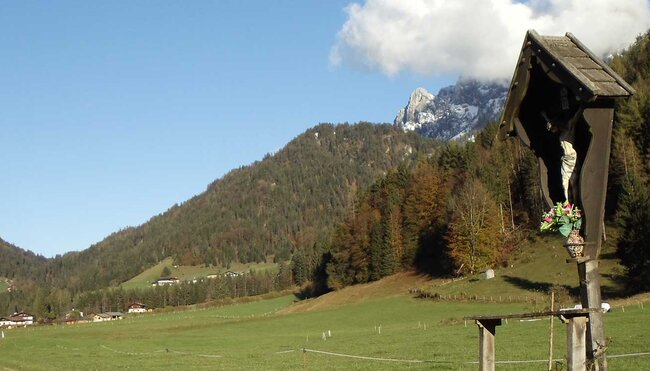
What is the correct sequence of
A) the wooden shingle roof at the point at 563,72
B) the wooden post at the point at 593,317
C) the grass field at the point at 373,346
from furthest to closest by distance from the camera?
the grass field at the point at 373,346, the wooden shingle roof at the point at 563,72, the wooden post at the point at 593,317

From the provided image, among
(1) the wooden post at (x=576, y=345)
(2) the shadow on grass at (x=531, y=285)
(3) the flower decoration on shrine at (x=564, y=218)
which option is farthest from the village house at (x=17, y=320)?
(1) the wooden post at (x=576, y=345)

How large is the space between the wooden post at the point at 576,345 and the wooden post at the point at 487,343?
78 centimetres

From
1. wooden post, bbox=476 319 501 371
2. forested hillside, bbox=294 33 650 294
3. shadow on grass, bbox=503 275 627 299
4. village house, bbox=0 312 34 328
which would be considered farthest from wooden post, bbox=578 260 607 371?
village house, bbox=0 312 34 328

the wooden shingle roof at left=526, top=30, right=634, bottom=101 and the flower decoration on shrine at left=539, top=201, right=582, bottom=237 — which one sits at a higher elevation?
the wooden shingle roof at left=526, top=30, right=634, bottom=101

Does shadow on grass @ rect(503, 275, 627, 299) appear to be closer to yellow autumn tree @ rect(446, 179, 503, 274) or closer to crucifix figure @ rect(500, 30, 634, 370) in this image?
yellow autumn tree @ rect(446, 179, 503, 274)

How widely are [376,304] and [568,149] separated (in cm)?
7811

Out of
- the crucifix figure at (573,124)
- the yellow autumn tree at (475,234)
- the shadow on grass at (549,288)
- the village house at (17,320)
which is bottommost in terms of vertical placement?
the village house at (17,320)

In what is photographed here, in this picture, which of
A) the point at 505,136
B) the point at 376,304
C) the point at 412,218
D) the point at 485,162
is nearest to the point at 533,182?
the point at 485,162

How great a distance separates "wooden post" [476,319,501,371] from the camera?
Answer: 6027mm

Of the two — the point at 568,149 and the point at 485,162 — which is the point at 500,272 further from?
the point at 568,149

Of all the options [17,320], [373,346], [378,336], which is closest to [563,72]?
[373,346]

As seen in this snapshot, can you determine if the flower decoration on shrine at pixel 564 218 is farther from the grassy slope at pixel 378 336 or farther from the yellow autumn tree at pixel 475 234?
the yellow autumn tree at pixel 475 234

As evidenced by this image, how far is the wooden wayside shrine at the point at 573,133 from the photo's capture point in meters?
5.93

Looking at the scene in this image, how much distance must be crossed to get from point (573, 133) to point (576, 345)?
2.27 m
